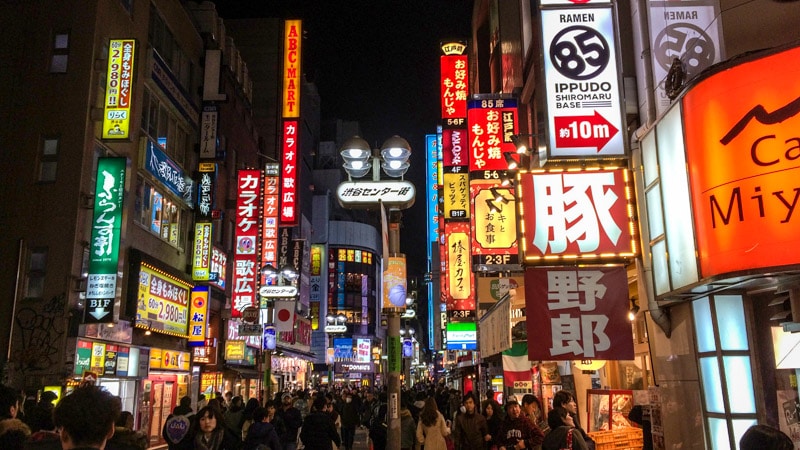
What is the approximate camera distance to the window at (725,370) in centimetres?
820

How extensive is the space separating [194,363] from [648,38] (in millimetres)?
22423

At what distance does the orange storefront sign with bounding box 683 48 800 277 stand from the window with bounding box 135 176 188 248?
18.3 metres

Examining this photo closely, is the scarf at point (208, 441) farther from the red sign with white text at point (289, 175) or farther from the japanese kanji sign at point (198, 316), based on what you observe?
the red sign with white text at point (289, 175)

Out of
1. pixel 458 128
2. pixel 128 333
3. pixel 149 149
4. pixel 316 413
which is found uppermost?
pixel 458 128

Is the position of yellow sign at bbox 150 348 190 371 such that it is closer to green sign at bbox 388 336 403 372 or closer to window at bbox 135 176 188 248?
window at bbox 135 176 188 248

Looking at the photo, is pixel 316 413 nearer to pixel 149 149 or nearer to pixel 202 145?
pixel 149 149

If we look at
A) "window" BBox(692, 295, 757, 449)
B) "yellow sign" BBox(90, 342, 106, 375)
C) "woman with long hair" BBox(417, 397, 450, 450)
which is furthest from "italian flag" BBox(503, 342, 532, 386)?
"yellow sign" BBox(90, 342, 106, 375)

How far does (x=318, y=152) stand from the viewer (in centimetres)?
10425

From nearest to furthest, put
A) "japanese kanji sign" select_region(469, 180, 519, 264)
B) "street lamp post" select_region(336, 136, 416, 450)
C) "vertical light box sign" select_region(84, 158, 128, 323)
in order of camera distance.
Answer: "street lamp post" select_region(336, 136, 416, 450) → "vertical light box sign" select_region(84, 158, 128, 323) → "japanese kanji sign" select_region(469, 180, 519, 264)

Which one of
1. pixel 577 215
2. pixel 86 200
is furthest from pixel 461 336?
pixel 577 215

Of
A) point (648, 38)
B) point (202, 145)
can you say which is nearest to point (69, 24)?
point (202, 145)

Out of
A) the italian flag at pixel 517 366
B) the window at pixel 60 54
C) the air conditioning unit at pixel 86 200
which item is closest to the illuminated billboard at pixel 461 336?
the italian flag at pixel 517 366

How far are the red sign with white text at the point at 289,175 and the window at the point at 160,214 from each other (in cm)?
622

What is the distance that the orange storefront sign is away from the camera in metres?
6.96
